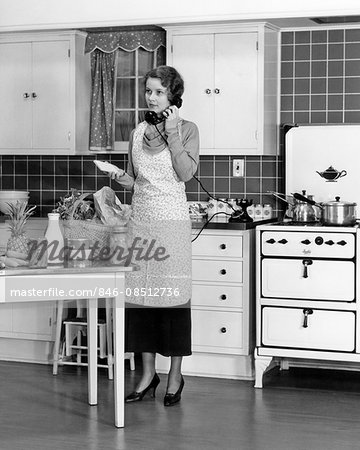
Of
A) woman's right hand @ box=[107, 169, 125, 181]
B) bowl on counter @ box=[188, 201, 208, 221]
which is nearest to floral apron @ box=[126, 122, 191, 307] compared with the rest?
woman's right hand @ box=[107, 169, 125, 181]

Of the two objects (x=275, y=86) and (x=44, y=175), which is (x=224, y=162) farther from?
(x=44, y=175)

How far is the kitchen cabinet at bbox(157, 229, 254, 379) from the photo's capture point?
5.07 metres

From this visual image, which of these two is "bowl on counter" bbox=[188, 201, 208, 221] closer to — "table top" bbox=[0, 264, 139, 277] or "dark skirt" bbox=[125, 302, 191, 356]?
"dark skirt" bbox=[125, 302, 191, 356]

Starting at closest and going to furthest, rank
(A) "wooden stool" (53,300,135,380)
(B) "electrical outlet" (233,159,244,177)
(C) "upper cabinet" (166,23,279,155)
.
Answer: (A) "wooden stool" (53,300,135,380), (C) "upper cabinet" (166,23,279,155), (B) "electrical outlet" (233,159,244,177)

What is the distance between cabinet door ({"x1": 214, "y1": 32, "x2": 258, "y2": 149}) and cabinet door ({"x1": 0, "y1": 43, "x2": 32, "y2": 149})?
1.27 m

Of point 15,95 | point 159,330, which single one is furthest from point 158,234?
point 15,95

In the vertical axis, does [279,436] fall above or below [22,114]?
below

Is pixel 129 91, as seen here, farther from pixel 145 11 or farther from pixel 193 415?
pixel 193 415

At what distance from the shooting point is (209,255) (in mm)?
5121

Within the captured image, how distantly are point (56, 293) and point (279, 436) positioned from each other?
47.4 inches

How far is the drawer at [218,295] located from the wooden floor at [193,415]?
0.45m

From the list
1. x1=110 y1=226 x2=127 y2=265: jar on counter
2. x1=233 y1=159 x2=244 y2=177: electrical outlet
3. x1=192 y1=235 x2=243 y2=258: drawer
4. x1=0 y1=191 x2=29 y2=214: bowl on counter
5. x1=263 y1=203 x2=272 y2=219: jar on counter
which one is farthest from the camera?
x1=0 y1=191 x2=29 y2=214: bowl on counter

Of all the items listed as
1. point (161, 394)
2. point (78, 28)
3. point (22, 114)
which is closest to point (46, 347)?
point (161, 394)

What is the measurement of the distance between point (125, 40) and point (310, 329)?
2.22 meters
